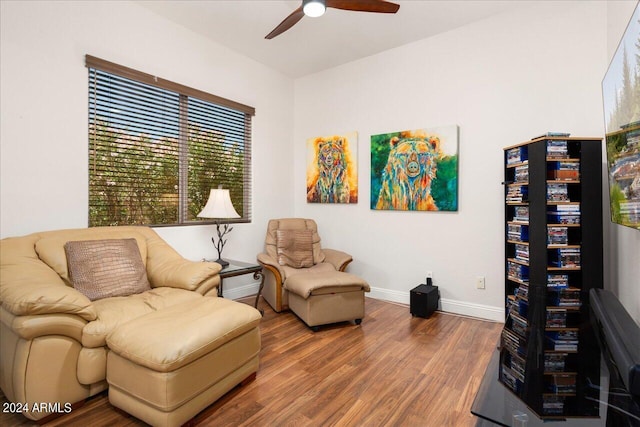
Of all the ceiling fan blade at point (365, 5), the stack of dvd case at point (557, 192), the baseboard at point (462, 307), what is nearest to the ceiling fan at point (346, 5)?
the ceiling fan blade at point (365, 5)

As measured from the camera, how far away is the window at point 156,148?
2822 mm

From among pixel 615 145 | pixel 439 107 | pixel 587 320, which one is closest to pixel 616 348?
pixel 587 320

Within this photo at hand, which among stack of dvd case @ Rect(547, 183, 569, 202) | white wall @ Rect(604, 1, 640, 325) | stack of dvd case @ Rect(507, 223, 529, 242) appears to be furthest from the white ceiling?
stack of dvd case @ Rect(507, 223, 529, 242)

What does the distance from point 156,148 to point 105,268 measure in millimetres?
1369

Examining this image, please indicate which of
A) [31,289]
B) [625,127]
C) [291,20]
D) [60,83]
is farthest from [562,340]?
[60,83]

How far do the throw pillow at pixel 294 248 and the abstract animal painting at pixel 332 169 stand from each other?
79 cm

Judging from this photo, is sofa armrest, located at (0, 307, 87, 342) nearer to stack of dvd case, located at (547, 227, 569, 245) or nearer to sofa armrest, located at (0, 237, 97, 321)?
sofa armrest, located at (0, 237, 97, 321)

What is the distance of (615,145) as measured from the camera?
165 centimetres

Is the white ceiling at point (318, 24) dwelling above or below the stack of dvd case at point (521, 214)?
above

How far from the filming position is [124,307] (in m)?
2.03

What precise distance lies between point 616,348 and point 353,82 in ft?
12.2

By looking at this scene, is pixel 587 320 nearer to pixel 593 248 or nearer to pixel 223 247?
pixel 593 248

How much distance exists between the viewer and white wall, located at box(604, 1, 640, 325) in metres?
1.95

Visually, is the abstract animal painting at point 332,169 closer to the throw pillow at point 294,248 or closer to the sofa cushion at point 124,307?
the throw pillow at point 294,248
